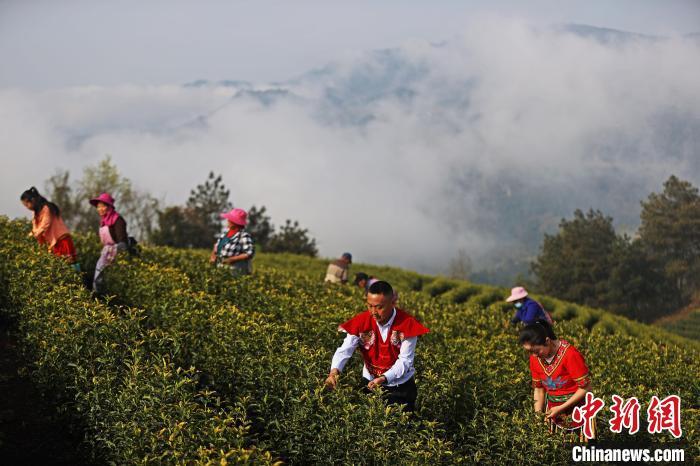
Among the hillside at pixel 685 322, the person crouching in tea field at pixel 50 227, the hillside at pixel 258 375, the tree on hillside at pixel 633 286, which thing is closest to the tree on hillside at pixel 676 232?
the hillside at pixel 685 322

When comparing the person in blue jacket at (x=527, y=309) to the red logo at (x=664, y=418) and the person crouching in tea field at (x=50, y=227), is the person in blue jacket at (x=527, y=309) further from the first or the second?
the person crouching in tea field at (x=50, y=227)

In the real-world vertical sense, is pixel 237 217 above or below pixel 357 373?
above

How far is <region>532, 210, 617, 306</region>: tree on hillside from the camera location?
59688mm

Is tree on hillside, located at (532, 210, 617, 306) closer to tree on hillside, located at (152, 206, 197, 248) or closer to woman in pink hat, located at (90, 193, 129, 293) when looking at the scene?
tree on hillside, located at (152, 206, 197, 248)

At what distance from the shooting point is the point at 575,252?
6112 cm

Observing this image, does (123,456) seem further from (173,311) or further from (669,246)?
(669,246)

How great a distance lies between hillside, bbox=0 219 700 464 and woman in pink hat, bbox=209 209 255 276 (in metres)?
0.27

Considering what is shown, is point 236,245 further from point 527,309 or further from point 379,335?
point 379,335
